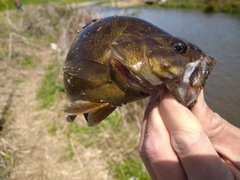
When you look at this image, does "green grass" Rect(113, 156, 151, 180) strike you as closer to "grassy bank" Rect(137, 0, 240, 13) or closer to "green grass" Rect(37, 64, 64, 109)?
"green grass" Rect(37, 64, 64, 109)

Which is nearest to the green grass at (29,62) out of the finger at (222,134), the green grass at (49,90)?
the green grass at (49,90)

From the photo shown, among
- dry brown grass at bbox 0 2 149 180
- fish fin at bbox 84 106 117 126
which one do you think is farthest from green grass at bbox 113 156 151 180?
fish fin at bbox 84 106 117 126

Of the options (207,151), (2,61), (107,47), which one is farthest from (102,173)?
(2,61)

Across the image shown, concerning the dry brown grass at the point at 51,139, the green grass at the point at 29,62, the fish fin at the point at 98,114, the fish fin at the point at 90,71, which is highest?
the fish fin at the point at 90,71

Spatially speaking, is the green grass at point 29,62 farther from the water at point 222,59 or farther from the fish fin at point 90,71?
the fish fin at point 90,71

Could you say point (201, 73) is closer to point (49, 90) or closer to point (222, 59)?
point (49, 90)

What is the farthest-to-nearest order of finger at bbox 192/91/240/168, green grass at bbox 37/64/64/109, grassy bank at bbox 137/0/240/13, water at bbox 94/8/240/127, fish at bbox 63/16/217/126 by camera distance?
grassy bank at bbox 137/0/240/13
water at bbox 94/8/240/127
green grass at bbox 37/64/64/109
finger at bbox 192/91/240/168
fish at bbox 63/16/217/126

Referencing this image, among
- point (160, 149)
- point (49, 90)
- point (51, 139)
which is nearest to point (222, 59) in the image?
point (49, 90)
